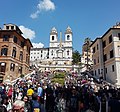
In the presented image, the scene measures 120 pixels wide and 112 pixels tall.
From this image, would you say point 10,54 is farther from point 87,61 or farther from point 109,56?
point 87,61

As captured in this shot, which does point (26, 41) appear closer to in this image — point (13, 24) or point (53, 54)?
point (13, 24)

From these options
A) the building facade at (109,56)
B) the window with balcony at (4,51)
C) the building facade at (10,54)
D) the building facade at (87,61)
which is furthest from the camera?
the building facade at (87,61)

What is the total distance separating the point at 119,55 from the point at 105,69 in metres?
7.16

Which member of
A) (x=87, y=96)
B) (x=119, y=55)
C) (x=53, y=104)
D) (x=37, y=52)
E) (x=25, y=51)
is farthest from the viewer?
(x=37, y=52)

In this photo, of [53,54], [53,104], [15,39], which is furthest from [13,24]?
[53,54]

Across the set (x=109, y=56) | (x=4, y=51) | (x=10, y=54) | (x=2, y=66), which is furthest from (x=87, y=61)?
(x=2, y=66)

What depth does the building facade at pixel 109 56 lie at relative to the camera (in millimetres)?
34175

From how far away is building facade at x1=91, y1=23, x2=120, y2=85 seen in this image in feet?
112

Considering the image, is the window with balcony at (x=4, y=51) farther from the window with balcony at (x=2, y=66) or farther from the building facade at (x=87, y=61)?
the building facade at (x=87, y=61)

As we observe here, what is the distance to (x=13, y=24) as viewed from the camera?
4388cm

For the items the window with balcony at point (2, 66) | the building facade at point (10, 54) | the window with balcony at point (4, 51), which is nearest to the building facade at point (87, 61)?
the building facade at point (10, 54)

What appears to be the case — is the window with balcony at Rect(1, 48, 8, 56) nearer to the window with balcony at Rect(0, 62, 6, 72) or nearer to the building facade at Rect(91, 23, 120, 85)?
the window with balcony at Rect(0, 62, 6, 72)

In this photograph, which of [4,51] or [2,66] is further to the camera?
[4,51]

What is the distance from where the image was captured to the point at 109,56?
37.8m
